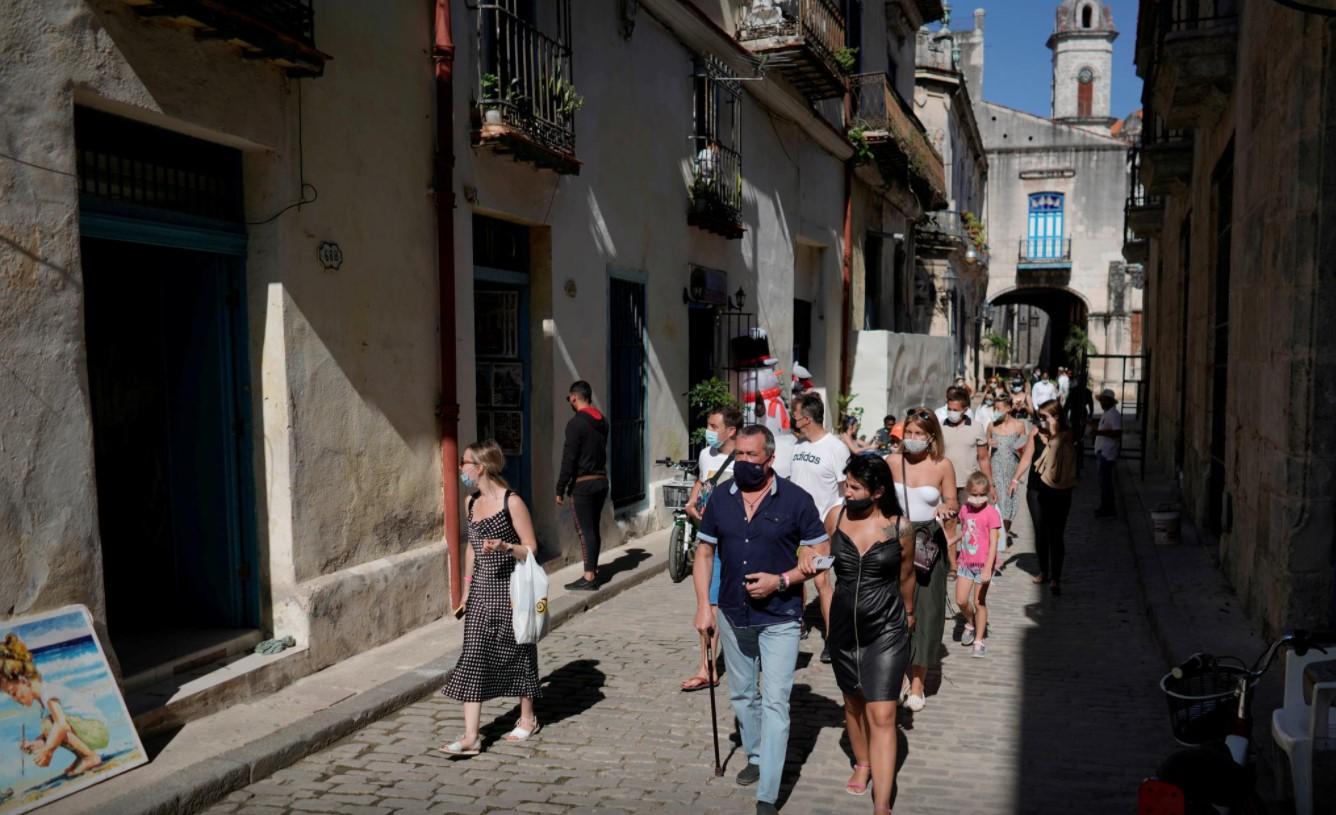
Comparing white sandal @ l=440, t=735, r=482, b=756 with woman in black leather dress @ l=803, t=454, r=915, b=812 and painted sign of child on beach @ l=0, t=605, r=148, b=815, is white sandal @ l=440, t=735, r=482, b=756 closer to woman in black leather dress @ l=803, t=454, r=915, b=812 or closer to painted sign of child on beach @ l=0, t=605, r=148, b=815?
painted sign of child on beach @ l=0, t=605, r=148, b=815

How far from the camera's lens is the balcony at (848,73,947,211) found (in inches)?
741

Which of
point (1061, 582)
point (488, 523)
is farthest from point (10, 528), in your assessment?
point (1061, 582)

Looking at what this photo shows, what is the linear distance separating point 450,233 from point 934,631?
439 centimetres

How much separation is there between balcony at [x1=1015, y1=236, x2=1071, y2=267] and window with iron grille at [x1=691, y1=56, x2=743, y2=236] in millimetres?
30633

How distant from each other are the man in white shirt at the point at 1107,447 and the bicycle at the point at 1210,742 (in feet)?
29.7

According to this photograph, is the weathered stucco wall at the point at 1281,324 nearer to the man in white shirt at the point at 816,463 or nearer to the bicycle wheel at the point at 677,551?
the man in white shirt at the point at 816,463

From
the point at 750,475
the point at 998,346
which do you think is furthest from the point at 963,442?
the point at 998,346

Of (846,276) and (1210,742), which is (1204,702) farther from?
(846,276)

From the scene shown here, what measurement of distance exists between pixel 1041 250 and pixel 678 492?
3495 cm

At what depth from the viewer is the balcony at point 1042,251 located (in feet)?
134

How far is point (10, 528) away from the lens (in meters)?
4.61

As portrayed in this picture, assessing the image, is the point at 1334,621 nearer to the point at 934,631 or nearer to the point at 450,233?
the point at 934,631

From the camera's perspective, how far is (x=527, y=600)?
5484mm

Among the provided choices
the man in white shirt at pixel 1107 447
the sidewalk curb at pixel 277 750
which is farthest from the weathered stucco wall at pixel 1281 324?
the sidewalk curb at pixel 277 750
